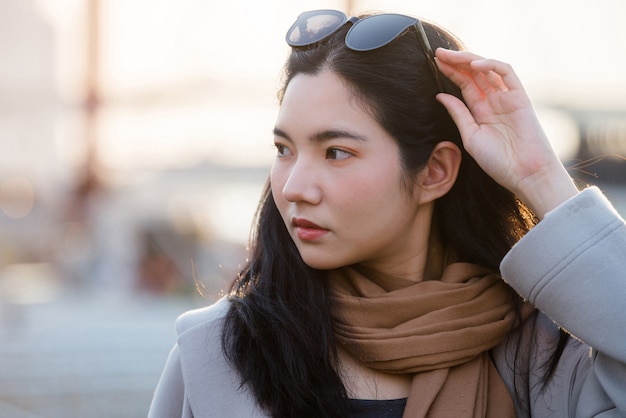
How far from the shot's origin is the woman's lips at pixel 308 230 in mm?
2301

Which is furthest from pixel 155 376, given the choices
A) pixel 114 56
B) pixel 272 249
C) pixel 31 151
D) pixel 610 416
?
pixel 31 151

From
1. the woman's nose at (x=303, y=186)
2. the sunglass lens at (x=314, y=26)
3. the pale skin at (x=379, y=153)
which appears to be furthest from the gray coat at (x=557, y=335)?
the sunglass lens at (x=314, y=26)

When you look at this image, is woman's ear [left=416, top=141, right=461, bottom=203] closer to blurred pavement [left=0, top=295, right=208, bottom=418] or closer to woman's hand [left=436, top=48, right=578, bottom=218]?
woman's hand [left=436, top=48, right=578, bottom=218]

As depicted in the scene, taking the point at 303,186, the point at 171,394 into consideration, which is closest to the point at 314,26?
the point at 303,186

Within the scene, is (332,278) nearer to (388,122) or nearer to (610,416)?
(388,122)

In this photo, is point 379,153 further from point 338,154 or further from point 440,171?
point 440,171

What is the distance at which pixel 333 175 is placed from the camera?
2.27 m

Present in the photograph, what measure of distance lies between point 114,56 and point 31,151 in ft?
63.5

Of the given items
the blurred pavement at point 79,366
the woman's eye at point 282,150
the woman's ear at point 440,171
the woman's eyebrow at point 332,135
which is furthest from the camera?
the blurred pavement at point 79,366

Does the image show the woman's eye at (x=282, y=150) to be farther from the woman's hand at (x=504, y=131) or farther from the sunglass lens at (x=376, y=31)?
the woman's hand at (x=504, y=131)

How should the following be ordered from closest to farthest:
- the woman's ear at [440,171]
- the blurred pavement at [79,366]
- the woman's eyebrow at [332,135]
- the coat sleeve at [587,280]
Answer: the coat sleeve at [587,280] < the woman's eyebrow at [332,135] < the woman's ear at [440,171] < the blurred pavement at [79,366]

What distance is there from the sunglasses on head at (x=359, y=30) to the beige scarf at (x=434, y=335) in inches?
20.4

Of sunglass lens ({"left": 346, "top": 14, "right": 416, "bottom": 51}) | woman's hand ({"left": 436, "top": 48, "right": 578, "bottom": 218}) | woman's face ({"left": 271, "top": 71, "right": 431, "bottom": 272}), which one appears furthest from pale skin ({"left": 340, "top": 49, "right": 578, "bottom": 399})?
woman's face ({"left": 271, "top": 71, "right": 431, "bottom": 272})

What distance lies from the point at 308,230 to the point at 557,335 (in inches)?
27.2
